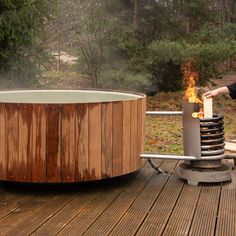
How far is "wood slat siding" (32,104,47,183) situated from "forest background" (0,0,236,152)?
5543 millimetres

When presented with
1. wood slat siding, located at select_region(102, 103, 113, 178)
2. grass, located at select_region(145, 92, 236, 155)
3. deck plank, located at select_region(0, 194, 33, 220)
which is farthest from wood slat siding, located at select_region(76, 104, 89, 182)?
grass, located at select_region(145, 92, 236, 155)

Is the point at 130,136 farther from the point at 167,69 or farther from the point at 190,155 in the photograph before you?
the point at 167,69

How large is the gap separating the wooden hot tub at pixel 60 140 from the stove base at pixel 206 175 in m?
0.74

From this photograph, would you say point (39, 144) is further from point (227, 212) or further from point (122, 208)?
point (227, 212)

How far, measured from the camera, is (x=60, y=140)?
12.3 feet

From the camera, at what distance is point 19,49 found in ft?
30.2

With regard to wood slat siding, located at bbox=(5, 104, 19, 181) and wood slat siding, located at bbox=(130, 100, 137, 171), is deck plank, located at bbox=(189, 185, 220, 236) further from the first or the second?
wood slat siding, located at bbox=(5, 104, 19, 181)

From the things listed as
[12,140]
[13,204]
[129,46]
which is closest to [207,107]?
[12,140]

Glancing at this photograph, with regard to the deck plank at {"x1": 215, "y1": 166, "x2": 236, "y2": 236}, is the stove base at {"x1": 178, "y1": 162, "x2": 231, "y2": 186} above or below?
above

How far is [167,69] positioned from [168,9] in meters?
2.20

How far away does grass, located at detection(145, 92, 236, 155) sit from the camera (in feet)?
22.5

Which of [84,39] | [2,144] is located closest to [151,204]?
[2,144]

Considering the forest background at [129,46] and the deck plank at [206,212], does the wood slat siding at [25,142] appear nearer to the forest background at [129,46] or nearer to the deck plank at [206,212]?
the deck plank at [206,212]

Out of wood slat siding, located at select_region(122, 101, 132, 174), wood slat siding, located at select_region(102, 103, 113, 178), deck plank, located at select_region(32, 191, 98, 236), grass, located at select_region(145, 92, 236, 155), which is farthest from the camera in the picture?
grass, located at select_region(145, 92, 236, 155)
